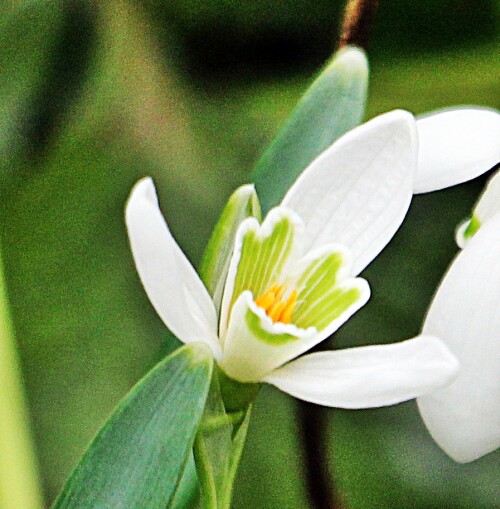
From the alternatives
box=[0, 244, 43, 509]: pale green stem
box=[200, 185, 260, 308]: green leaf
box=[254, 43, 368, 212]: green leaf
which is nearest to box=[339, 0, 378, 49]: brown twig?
box=[254, 43, 368, 212]: green leaf

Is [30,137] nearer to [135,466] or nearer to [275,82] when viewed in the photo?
[275,82]

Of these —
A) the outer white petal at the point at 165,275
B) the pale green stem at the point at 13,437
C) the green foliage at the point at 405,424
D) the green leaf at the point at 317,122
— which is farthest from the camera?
the green foliage at the point at 405,424

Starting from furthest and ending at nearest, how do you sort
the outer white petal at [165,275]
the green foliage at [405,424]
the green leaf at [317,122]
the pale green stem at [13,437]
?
1. the green foliage at [405,424]
2. the pale green stem at [13,437]
3. the green leaf at [317,122]
4. the outer white petal at [165,275]

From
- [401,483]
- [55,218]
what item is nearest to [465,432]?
[401,483]

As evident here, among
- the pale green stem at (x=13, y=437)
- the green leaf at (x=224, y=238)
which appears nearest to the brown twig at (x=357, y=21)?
the green leaf at (x=224, y=238)

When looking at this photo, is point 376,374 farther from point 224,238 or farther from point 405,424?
point 405,424

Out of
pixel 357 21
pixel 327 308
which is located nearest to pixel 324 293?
pixel 327 308

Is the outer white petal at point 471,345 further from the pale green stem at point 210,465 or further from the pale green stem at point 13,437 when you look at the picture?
the pale green stem at point 13,437
